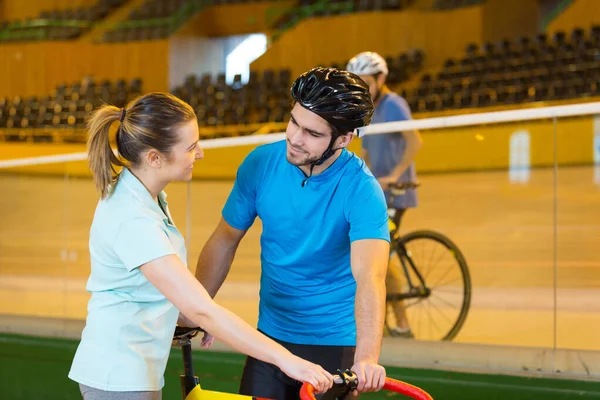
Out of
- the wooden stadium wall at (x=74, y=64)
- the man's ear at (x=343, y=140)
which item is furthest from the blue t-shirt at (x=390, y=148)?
the wooden stadium wall at (x=74, y=64)

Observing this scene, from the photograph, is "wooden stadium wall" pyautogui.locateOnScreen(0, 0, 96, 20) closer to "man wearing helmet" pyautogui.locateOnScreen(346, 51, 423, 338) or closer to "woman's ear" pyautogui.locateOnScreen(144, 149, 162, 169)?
"man wearing helmet" pyautogui.locateOnScreen(346, 51, 423, 338)

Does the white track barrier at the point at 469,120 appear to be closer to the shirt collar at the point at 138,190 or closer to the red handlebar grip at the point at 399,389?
the shirt collar at the point at 138,190

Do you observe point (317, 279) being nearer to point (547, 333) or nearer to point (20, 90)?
point (547, 333)

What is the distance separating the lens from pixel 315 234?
7.13 feet

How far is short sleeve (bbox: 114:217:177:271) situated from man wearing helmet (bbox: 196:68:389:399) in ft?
1.33

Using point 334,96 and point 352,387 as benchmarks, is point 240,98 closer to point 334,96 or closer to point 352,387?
point 334,96

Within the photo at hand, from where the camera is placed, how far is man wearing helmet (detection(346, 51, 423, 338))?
14.1ft

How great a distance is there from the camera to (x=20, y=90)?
2000 centimetres

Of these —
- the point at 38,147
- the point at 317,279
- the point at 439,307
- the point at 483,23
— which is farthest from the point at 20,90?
the point at 317,279

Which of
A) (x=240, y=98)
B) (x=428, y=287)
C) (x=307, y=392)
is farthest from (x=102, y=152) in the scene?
(x=240, y=98)

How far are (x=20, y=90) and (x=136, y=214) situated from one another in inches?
757

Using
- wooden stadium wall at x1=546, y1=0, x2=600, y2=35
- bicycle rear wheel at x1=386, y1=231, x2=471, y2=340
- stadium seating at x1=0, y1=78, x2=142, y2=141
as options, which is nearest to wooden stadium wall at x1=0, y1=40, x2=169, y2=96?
stadium seating at x1=0, y1=78, x2=142, y2=141

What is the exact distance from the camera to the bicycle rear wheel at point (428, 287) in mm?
4406

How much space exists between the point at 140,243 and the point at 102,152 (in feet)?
0.79
